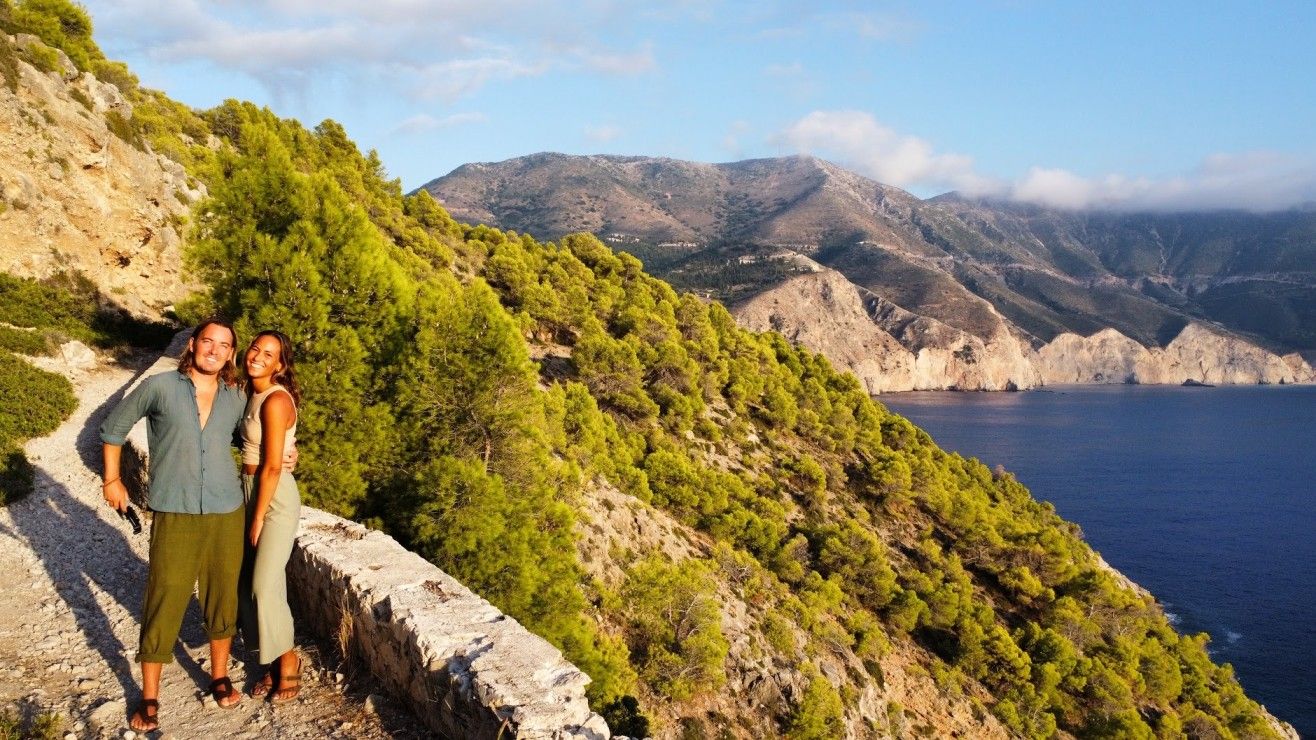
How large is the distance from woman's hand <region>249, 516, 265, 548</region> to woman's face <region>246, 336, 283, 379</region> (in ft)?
3.43

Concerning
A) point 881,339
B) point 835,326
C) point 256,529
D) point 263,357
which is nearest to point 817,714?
point 256,529

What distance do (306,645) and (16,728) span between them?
1937 mm

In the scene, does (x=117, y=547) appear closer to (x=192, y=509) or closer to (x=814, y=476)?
(x=192, y=509)

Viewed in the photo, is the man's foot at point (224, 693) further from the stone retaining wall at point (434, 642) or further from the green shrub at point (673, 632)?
the green shrub at point (673, 632)

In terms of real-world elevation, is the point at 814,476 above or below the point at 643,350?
below

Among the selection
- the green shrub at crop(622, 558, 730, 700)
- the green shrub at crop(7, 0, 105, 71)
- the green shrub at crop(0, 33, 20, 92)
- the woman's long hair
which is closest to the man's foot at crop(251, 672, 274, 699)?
the woman's long hair

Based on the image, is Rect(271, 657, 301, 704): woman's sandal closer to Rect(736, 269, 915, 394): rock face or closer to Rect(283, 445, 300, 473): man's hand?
Rect(283, 445, 300, 473): man's hand

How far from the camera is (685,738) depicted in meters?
17.6

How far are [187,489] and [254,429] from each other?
1.84ft

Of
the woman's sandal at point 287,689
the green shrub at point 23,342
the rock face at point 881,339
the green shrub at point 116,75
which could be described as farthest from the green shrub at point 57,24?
the rock face at point 881,339

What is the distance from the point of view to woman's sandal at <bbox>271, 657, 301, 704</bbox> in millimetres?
5215

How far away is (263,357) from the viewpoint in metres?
4.80

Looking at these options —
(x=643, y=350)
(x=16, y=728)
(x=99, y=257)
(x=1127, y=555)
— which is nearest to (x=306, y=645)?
(x=16, y=728)

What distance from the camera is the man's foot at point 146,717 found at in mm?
4738
